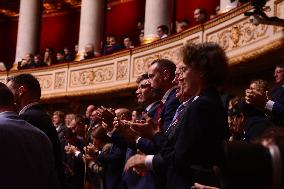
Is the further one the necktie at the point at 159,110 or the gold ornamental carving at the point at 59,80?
the gold ornamental carving at the point at 59,80

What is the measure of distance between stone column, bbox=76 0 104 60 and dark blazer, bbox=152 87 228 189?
11512 mm

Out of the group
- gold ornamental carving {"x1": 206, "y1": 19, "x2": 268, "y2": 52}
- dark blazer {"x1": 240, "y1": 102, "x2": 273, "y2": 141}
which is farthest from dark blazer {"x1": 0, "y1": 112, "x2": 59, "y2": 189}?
gold ornamental carving {"x1": 206, "y1": 19, "x2": 268, "y2": 52}

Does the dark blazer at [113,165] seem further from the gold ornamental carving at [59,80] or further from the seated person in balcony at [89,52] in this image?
the gold ornamental carving at [59,80]

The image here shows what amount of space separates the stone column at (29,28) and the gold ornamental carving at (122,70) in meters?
4.34

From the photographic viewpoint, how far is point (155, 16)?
1182 cm

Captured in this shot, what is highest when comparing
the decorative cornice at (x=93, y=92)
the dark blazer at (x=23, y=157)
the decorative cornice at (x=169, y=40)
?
the decorative cornice at (x=169, y=40)

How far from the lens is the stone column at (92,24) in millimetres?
13945

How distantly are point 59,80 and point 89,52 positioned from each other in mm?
1393

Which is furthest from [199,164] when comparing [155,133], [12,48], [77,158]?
[12,48]

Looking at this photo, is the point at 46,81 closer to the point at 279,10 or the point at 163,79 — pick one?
the point at 279,10

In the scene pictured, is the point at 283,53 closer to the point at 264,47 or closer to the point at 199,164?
the point at 264,47

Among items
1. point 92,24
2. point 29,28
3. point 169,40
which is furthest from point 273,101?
point 29,28

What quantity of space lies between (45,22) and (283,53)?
14075mm

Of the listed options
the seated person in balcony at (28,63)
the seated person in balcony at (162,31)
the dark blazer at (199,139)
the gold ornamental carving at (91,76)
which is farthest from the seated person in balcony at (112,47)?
the dark blazer at (199,139)
